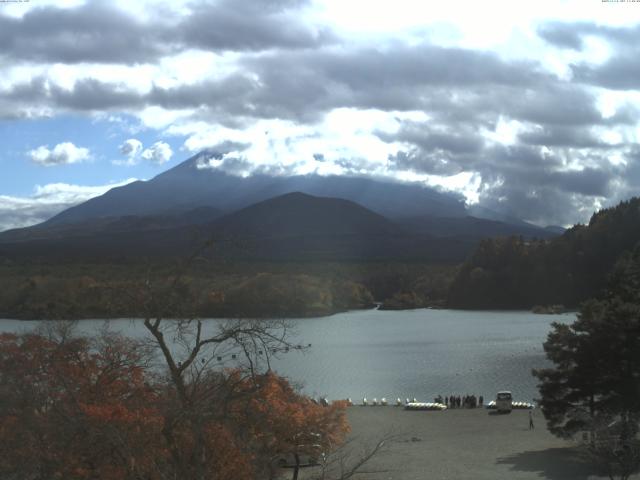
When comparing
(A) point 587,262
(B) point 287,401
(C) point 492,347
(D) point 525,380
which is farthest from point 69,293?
(A) point 587,262

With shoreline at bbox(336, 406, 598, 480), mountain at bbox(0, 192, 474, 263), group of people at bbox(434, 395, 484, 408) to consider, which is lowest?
group of people at bbox(434, 395, 484, 408)

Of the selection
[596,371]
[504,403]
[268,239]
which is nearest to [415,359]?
[504,403]

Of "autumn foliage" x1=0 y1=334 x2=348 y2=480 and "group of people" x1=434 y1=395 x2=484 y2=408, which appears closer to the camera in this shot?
"autumn foliage" x1=0 y1=334 x2=348 y2=480

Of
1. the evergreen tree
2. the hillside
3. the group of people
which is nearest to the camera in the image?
the evergreen tree

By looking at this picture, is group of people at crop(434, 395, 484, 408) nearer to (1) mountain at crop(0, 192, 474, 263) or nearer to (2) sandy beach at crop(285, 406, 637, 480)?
(2) sandy beach at crop(285, 406, 637, 480)

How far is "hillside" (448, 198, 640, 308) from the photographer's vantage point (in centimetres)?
8347

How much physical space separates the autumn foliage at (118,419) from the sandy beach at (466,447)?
4.97 metres

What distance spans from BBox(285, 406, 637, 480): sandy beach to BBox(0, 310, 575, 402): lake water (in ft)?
15.3

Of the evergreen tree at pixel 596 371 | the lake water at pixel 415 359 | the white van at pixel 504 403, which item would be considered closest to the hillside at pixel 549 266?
the lake water at pixel 415 359

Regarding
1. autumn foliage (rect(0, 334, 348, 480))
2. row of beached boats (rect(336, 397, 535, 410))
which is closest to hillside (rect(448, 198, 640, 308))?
row of beached boats (rect(336, 397, 535, 410))

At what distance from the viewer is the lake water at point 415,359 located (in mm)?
32219

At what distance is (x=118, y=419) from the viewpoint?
863cm

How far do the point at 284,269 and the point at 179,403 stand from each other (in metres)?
96.2

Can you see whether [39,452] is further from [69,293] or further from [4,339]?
[69,293]
